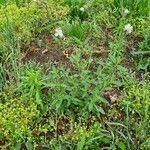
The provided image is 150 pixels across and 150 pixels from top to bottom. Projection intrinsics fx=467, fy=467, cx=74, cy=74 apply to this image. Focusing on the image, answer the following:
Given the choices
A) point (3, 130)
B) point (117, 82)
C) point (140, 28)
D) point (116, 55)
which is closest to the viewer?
point (3, 130)

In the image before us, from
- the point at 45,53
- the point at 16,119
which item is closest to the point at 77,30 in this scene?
the point at 45,53

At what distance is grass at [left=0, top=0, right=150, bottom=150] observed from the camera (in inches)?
160

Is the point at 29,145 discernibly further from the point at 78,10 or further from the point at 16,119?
the point at 78,10

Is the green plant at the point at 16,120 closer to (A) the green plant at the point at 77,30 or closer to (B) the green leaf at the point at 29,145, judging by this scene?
(B) the green leaf at the point at 29,145

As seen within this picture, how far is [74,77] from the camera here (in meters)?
4.27

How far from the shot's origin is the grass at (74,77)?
160 inches

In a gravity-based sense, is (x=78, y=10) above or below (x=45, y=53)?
above

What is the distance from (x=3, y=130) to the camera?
4074mm

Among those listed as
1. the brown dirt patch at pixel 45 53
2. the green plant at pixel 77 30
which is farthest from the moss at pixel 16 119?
the green plant at pixel 77 30

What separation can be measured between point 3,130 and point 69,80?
29.2 inches

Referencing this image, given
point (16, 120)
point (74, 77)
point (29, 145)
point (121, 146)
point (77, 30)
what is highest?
point (77, 30)

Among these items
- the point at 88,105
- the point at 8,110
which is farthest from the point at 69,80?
the point at 8,110

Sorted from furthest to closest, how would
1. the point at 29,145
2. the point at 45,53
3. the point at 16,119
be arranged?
the point at 45,53 → the point at 16,119 → the point at 29,145

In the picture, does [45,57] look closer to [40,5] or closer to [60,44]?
[60,44]
